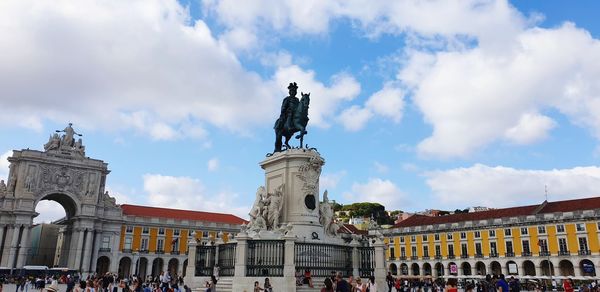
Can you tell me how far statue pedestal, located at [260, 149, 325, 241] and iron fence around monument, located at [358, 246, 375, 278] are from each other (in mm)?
1669

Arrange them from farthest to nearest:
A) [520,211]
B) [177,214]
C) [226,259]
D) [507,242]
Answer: [177,214]
[520,211]
[507,242]
[226,259]

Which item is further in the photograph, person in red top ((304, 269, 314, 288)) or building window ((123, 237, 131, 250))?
building window ((123, 237, 131, 250))

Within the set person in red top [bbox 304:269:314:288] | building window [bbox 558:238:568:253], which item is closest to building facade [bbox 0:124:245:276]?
building window [bbox 558:238:568:253]

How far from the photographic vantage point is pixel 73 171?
203ft

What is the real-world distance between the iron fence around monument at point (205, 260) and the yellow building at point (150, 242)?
45474mm

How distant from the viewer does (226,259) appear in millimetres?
16969

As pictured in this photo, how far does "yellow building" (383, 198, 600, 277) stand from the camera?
51.9 meters

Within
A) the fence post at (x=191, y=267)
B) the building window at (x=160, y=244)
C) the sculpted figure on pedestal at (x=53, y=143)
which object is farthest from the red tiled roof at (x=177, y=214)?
the fence post at (x=191, y=267)

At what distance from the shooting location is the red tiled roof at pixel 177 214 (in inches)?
→ 2721

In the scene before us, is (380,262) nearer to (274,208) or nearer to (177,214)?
(274,208)

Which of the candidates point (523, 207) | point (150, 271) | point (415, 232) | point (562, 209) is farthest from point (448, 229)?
point (150, 271)

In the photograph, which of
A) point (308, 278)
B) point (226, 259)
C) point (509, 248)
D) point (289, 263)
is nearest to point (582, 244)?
point (509, 248)

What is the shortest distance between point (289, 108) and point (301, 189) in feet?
12.1

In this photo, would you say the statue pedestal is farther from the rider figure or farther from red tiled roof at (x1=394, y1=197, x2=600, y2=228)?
red tiled roof at (x1=394, y1=197, x2=600, y2=228)
